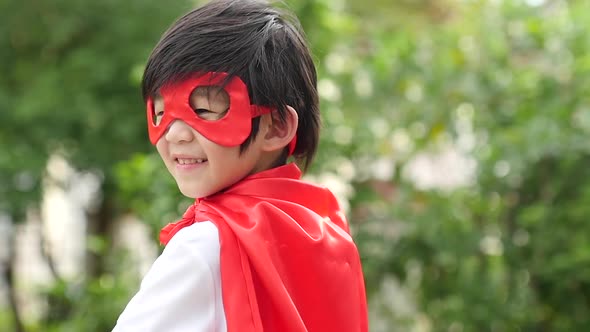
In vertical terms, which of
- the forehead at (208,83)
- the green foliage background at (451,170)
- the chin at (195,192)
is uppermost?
the forehead at (208,83)

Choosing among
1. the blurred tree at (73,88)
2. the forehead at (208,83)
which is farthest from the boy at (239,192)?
the blurred tree at (73,88)

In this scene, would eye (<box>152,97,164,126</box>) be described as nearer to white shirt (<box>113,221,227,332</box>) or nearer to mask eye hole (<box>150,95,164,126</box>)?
mask eye hole (<box>150,95,164,126</box>)

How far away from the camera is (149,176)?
4523 millimetres

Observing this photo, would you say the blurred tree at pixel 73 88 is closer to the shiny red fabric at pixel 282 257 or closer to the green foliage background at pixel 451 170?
the green foliage background at pixel 451 170

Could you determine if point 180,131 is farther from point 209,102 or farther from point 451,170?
point 451,170

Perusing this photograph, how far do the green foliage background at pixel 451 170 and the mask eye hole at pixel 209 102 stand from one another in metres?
2.72

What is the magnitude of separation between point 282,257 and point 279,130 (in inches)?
11.6

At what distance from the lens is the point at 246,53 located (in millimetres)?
1910

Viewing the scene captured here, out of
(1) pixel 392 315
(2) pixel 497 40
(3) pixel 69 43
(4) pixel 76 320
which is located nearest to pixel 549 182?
(2) pixel 497 40

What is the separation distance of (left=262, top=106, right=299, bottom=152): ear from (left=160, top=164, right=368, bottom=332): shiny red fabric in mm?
56

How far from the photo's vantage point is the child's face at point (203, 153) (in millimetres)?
1886

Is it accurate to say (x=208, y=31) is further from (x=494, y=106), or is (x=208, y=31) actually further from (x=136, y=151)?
(x=136, y=151)

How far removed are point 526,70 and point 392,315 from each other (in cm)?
164

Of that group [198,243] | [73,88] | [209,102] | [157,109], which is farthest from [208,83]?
[73,88]
